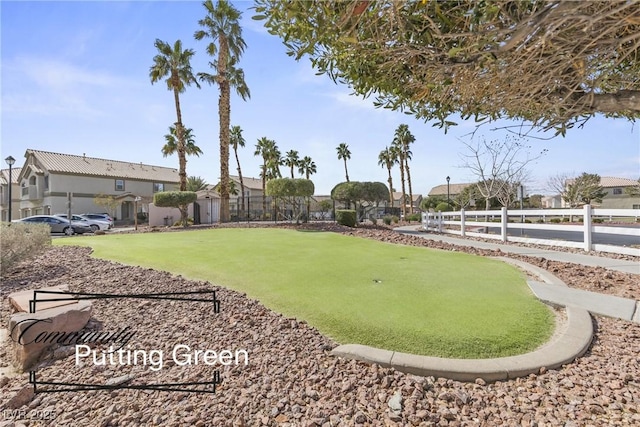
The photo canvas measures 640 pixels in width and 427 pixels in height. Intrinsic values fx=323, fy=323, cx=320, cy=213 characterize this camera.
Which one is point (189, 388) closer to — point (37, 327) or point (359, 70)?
point (37, 327)

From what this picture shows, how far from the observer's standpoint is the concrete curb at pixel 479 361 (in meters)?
2.91

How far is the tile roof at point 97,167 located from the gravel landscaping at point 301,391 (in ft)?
123

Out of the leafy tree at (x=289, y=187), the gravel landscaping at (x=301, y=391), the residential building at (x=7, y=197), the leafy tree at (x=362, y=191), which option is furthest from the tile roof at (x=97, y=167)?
the gravel landscaping at (x=301, y=391)

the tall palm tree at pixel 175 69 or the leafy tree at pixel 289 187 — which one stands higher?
the tall palm tree at pixel 175 69

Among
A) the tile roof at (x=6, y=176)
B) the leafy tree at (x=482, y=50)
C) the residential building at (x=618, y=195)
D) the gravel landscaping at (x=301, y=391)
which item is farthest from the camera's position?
the residential building at (x=618, y=195)

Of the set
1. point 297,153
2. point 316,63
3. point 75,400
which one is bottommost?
point 75,400

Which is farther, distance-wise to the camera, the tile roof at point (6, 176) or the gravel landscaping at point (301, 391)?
the tile roof at point (6, 176)

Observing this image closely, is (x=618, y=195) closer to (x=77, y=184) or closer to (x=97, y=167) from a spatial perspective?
(x=97, y=167)

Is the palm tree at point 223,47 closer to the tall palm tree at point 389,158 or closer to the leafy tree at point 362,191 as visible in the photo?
the leafy tree at point 362,191

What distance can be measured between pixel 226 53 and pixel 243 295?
842 inches

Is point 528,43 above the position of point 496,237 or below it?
above

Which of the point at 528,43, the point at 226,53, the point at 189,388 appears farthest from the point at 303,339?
the point at 226,53

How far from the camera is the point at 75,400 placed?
2.76 meters

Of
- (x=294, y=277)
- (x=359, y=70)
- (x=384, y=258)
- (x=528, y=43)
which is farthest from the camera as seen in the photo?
(x=384, y=258)
